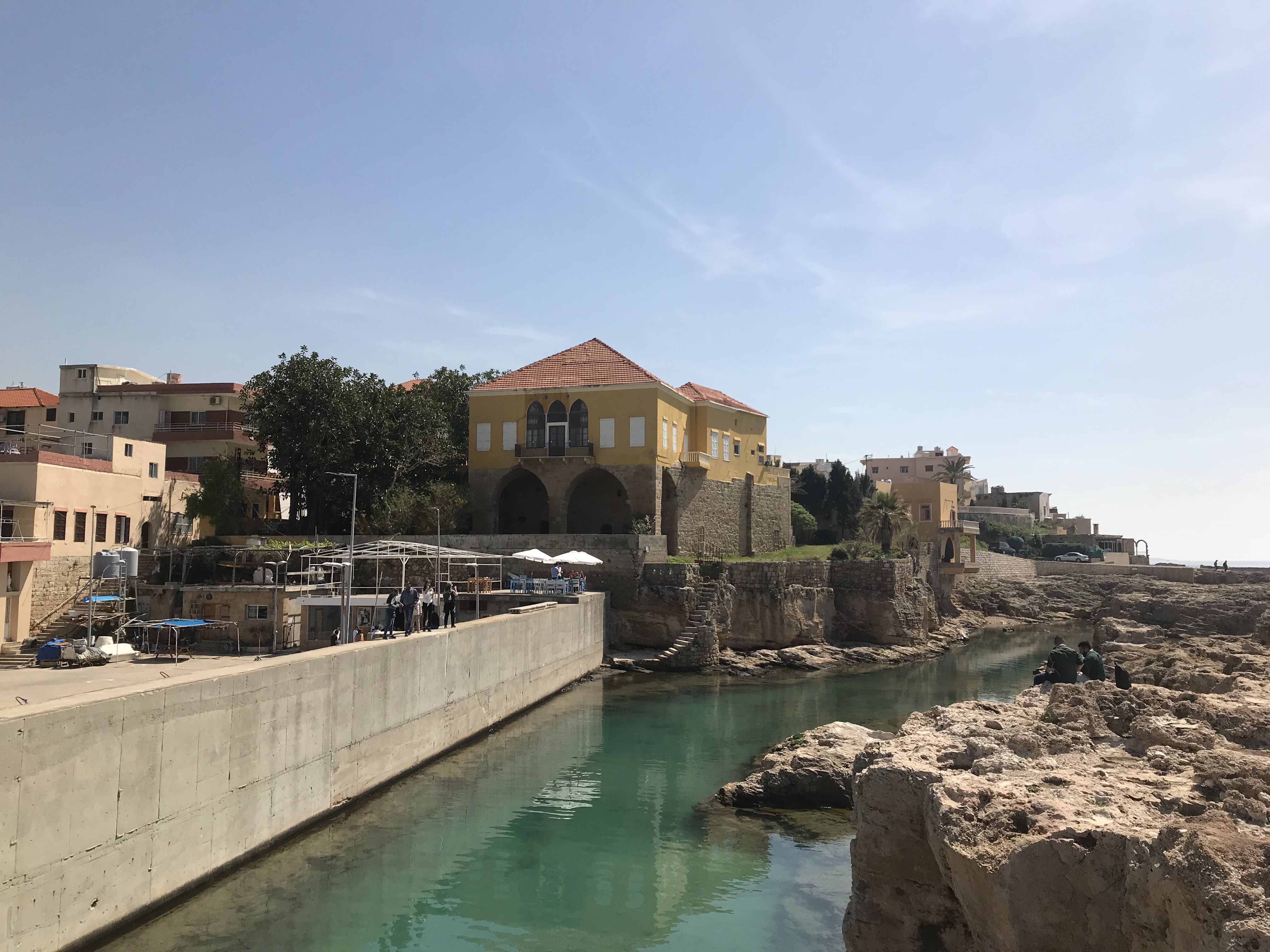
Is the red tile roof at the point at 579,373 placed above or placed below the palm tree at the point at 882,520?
above

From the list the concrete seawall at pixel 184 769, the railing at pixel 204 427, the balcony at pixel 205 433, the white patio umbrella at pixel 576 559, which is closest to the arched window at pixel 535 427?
the white patio umbrella at pixel 576 559

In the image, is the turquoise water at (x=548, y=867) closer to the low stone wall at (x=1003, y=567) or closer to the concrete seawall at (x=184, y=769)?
the concrete seawall at (x=184, y=769)

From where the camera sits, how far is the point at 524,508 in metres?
46.9

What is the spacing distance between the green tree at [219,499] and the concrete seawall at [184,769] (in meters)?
24.6

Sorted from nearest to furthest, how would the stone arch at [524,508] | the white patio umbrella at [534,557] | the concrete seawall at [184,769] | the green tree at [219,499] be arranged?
the concrete seawall at [184,769], the white patio umbrella at [534,557], the green tree at [219,499], the stone arch at [524,508]

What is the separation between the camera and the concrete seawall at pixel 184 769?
995cm

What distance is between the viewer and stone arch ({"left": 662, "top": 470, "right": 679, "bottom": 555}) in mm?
43062

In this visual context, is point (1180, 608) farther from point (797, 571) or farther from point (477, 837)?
point (477, 837)

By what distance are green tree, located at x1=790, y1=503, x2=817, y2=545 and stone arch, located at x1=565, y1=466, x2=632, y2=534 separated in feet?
53.2

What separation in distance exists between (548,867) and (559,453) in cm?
2942

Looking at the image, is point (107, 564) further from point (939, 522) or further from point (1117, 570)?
point (1117, 570)

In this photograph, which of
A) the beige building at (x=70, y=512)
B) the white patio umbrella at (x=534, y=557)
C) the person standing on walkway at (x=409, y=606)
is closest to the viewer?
the person standing on walkway at (x=409, y=606)

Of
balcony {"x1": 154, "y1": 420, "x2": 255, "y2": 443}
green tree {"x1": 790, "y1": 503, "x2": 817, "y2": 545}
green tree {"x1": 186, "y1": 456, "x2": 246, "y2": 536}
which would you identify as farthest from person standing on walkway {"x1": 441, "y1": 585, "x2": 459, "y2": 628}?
green tree {"x1": 790, "y1": 503, "x2": 817, "y2": 545}

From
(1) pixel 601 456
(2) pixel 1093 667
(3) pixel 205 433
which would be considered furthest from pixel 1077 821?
(3) pixel 205 433
